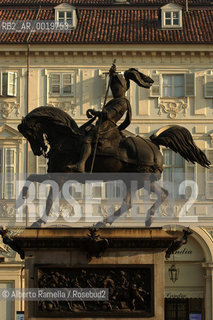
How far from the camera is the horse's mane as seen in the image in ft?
77.3

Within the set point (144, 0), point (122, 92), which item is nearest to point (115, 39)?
point (144, 0)

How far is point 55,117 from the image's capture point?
77.6ft

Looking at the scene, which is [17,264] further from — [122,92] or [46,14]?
[122,92]

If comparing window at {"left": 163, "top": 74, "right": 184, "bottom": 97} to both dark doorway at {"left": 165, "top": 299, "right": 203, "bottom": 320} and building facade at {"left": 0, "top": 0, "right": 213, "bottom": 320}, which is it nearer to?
building facade at {"left": 0, "top": 0, "right": 213, "bottom": 320}

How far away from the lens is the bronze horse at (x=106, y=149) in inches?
920

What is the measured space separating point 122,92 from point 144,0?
30.3m

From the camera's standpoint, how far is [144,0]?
177 feet

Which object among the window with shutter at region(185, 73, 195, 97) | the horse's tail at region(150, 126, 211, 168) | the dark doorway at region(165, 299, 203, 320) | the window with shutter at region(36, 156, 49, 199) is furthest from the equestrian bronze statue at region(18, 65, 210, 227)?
the dark doorway at region(165, 299, 203, 320)

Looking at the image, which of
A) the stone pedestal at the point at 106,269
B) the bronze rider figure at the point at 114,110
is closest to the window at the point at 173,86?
the bronze rider figure at the point at 114,110

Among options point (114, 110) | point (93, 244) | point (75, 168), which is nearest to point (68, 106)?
point (114, 110)

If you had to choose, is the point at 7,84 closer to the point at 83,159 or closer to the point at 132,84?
the point at 132,84

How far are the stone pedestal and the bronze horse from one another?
1044 mm

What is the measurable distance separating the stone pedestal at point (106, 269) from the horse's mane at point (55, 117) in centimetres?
259

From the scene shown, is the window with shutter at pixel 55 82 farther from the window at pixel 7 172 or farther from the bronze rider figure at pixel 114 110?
the bronze rider figure at pixel 114 110
